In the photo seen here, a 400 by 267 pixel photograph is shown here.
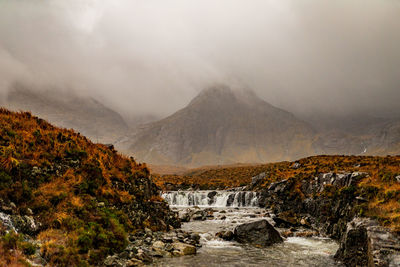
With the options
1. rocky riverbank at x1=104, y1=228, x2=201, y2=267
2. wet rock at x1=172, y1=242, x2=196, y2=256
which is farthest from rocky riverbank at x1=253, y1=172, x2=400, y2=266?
Answer: rocky riverbank at x1=104, y1=228, x2=201, y2=267

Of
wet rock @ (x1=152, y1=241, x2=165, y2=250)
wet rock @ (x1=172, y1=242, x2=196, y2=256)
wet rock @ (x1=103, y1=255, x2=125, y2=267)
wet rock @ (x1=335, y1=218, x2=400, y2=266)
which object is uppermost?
wet rock @ (x1=335, y1=218, x2=400, y2=266)

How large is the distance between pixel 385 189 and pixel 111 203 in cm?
2134

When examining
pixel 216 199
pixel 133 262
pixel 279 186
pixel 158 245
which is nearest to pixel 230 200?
pixel 216 199

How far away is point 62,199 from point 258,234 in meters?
16.4

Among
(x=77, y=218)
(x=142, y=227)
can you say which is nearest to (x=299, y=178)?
(x=142, y=227)

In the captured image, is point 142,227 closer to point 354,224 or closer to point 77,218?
point 77,218

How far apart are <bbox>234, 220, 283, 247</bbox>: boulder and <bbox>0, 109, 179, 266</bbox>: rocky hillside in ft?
25.0

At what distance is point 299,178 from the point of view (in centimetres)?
4216

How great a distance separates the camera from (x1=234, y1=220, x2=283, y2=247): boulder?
72.5 feet

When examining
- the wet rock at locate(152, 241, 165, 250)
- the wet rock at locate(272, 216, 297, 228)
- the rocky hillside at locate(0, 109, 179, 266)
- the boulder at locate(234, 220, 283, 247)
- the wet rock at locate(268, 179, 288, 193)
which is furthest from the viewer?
the wet rock at locate(268, 179, 288, 193)

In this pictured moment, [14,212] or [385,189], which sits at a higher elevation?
[385,189]

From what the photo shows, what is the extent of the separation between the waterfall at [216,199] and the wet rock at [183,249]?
37.2 m

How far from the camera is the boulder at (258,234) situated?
22.1m

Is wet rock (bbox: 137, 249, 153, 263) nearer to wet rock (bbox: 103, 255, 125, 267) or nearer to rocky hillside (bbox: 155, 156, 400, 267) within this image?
wet rock (bbox: 103, 255, 125, 267)
